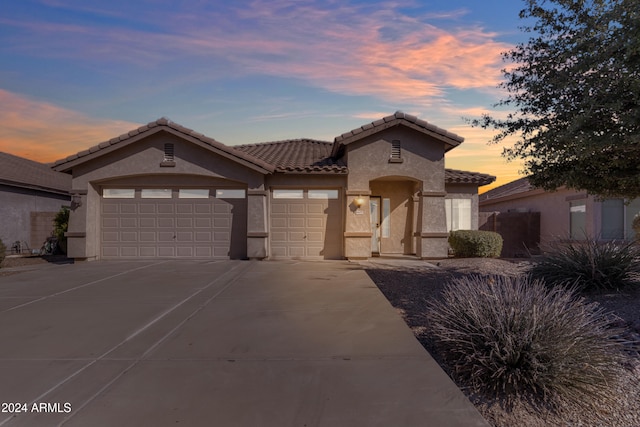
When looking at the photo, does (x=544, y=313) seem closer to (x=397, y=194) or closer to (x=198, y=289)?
(x=198, y=289)

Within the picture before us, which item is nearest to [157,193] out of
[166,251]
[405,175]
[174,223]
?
[174,223]

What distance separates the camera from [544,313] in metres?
4.67

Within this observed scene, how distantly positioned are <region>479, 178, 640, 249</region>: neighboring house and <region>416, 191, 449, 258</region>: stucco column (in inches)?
126

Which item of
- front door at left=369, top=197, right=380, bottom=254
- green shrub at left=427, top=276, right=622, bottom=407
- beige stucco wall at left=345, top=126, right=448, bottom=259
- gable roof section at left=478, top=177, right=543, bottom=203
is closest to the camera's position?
green shrub at left=427, top=276, right=622, bottom=407

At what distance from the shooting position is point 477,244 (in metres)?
14.9

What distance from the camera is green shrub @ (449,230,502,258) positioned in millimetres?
14883

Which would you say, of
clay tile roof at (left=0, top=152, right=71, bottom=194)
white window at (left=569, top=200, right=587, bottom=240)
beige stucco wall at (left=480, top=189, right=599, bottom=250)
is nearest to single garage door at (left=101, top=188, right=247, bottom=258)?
clay tile roof at (left=0, top=152, right=71, bottom=194)

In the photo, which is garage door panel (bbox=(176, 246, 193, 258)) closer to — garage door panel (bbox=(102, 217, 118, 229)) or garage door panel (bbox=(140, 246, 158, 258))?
garage door panel (bbox=(140, 246, 158, 258))

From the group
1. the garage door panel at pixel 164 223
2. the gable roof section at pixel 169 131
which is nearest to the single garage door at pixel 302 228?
the gable roof section at pixel 169 131

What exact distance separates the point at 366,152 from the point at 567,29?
7.40 metres

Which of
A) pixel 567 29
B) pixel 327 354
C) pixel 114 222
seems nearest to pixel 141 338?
pixel 327 354

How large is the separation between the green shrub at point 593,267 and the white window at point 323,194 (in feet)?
25.4

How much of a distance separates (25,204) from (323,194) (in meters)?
14.1

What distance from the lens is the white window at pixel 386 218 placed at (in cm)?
1684
